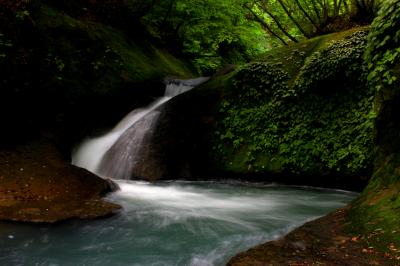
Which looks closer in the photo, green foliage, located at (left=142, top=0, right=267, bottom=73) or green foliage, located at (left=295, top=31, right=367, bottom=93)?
green foliage, located at (left=295, top=31, right=367, bottom=93)

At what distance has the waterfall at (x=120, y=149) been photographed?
1034cm

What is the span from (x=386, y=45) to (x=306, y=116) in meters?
3.60

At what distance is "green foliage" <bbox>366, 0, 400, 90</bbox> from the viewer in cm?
604

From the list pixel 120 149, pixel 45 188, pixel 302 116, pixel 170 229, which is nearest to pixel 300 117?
pixel 302 116

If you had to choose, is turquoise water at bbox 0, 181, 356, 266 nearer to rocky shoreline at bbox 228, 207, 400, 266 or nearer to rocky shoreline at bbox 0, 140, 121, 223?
rocky shoreline at bbox 0, 140, 121, 223

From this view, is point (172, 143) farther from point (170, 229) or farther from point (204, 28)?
point (204, 28)

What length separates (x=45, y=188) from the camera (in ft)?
24.5

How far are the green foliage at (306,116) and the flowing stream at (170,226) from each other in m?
0.75

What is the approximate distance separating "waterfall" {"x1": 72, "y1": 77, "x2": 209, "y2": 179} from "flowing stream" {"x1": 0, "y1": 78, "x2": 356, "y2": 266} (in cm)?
4

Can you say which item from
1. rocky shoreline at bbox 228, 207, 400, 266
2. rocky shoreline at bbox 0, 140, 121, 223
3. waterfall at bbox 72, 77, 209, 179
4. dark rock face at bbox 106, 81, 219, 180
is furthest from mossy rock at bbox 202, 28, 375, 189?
rocky shoreline at bbox 228, 207, 400, 266

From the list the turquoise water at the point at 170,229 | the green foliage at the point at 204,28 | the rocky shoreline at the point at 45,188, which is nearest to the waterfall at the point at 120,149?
the rocky shoreline at the point at 45,188

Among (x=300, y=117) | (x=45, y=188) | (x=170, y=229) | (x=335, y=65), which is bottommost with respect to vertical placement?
(x=170, y=229)

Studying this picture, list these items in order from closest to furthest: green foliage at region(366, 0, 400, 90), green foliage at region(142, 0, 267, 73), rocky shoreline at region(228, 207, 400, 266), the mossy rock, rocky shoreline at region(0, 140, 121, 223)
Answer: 1. rocky shoreline at region(228, 207, 400, 266)
2. green foliage at region(366, 0, 400, 90)
3. rocky shoreline at region(0, 140, 121, 223)
4. the mossy rock
5. green foliage at region(142, 0, 267, 73)

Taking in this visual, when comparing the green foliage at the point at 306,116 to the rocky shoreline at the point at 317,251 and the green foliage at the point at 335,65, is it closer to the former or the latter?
the green foliage at the point at 335,65
